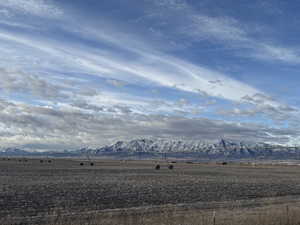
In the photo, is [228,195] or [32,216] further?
[228,195]

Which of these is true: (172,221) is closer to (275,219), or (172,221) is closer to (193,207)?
(275,219)

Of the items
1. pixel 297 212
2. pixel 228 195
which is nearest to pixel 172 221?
pixel 297 212

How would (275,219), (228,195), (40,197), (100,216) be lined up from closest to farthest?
1. (275,219)
2. (100,216)
3. (40,197)
4. (228,195)

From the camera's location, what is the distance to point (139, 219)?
21016mm

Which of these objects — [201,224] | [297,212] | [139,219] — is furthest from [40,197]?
[297,212]

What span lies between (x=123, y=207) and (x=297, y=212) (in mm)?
10932

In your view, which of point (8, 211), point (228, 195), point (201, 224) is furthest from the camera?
point (228, 195)

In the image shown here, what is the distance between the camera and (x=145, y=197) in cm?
3344

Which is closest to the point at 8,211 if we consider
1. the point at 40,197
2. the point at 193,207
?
the point at 40,197

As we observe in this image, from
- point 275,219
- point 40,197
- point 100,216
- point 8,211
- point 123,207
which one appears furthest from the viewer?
point 40,197

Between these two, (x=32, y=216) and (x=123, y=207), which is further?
(x=123, y=207)

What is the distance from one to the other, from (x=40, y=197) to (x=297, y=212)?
60.3ft

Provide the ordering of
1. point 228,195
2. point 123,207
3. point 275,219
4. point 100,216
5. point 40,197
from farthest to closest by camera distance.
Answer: point 228,195 < point 40,197 < point 123,207 < point 100,216 < point 275,219

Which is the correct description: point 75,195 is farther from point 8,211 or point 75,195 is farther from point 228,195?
point 228,195
